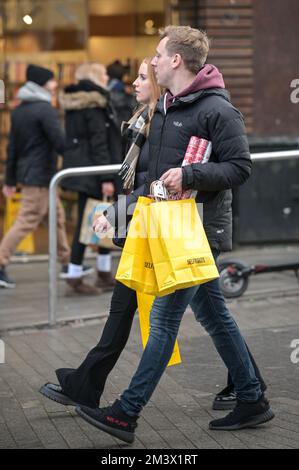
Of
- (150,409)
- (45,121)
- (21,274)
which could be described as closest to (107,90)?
(45,121)

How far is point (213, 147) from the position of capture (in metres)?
4.96

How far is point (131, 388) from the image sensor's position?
4.99 meters

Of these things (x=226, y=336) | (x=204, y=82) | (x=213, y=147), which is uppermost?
(x=204, y=82)

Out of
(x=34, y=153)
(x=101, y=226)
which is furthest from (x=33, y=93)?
(x=101, y=226)

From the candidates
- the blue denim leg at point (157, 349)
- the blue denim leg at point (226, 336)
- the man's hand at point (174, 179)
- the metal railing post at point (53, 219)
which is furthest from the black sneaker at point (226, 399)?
Result: the metal railing post at point (53, 219)

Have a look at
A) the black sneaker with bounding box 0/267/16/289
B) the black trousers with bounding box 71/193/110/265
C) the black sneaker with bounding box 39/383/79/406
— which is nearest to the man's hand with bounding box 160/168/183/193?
the black sneaker with bounding box 39/383/79/406

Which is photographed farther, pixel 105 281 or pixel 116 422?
pixel 105 281

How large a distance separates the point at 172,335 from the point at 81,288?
167 inches

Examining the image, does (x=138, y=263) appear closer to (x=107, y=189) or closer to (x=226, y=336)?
(x=226, y=336)

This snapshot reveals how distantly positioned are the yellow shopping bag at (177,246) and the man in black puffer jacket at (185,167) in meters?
0.12

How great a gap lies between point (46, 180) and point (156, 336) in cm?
470

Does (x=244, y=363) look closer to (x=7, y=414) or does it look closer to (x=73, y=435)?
(x=73, y=435)

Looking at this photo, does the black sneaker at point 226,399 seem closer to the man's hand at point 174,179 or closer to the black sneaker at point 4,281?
the man's hand at point 174,179

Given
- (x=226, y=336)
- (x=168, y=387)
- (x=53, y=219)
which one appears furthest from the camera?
(x=53, y=219)
